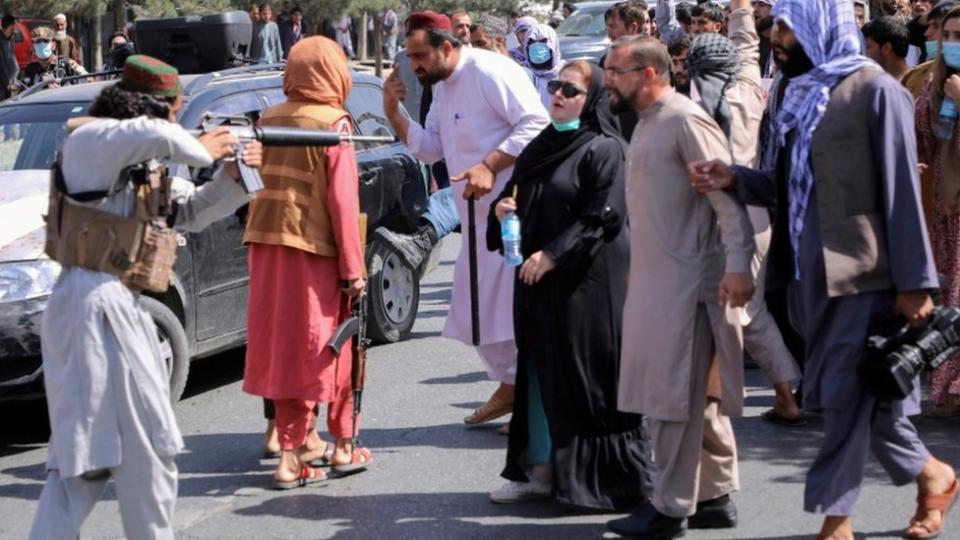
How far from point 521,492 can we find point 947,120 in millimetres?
2969

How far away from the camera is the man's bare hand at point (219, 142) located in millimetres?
5543

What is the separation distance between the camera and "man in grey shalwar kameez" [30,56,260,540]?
535 cm

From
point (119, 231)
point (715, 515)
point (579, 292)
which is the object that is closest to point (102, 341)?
point (119, 231)

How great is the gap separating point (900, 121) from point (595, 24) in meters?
23.4

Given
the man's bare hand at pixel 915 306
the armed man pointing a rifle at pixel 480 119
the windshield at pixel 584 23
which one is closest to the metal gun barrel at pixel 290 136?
the armed man pointing a rifle at pixel 480 119

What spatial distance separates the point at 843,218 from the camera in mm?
5605

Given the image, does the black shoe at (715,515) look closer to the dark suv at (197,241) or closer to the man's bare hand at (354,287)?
the man's bare hand at (354,287)

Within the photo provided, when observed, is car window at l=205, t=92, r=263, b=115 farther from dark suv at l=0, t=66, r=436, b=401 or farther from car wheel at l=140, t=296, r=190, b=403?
car wheel at l=140, t=296, r=190, b=403

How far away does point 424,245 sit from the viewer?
10602 millimetres

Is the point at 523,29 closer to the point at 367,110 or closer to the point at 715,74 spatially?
the point at 367,110

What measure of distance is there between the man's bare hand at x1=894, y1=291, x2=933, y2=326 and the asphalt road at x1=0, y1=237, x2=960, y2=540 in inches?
44.7

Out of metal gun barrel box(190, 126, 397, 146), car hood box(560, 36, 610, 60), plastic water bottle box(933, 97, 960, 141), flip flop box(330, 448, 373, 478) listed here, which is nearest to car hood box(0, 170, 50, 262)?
flip flop box(330, 448, 373, 478)

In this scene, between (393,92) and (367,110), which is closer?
(393,92)

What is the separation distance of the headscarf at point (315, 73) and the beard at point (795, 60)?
89.9 inches
